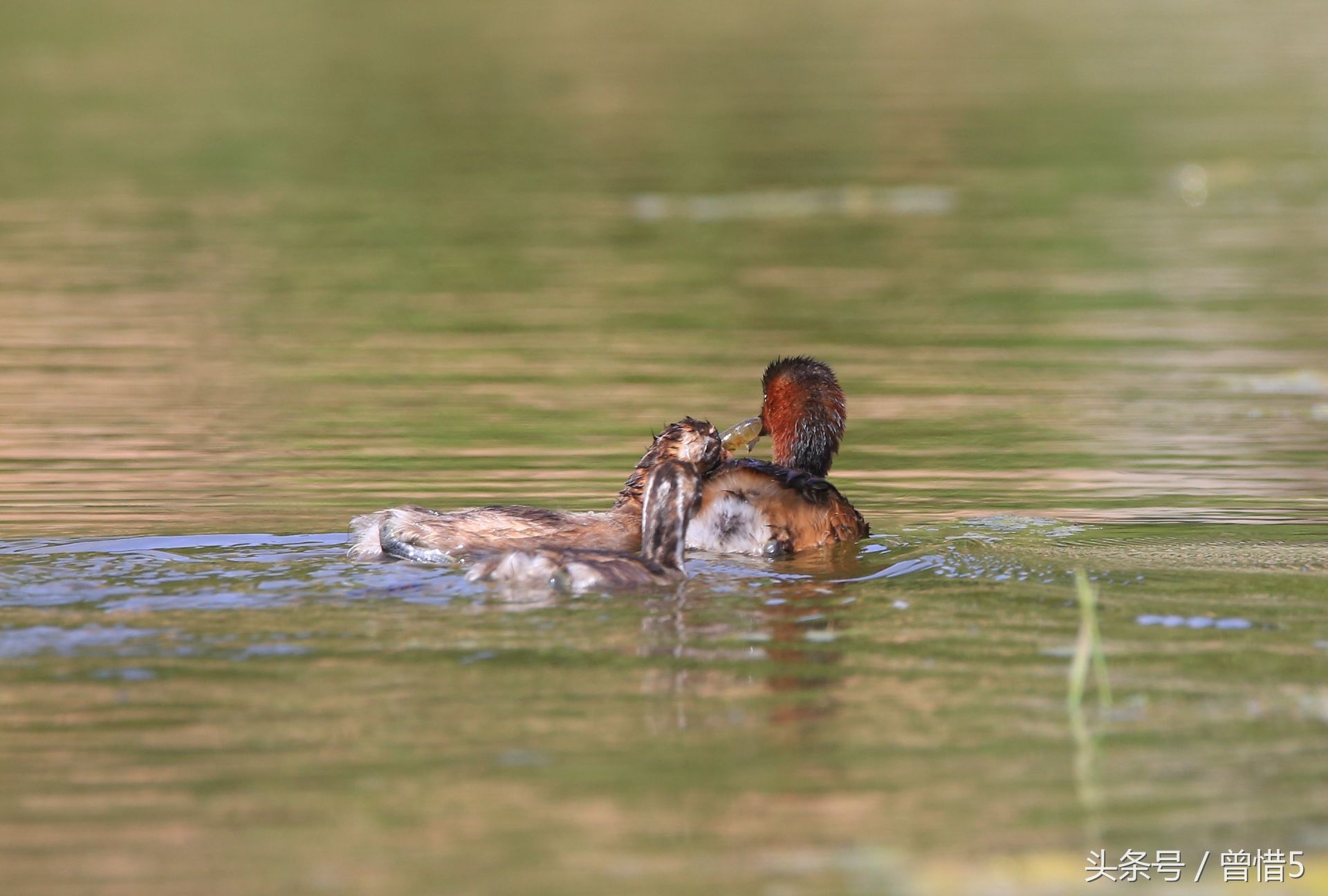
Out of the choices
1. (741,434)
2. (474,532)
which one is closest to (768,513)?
(741,434)

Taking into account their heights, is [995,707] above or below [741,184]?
below

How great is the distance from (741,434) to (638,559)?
172 cm

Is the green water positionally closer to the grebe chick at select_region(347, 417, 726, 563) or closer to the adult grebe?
the adult grebe

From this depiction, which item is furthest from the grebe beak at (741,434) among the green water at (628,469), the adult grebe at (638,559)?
the adult grebe at (638,559)

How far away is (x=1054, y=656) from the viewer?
21.5 ft

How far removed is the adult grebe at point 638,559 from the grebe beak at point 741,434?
3.71 feet

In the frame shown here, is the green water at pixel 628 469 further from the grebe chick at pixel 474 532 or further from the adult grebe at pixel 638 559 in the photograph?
the grebe chick at pixel 474 532

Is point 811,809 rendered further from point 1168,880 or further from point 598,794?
point 1168,880

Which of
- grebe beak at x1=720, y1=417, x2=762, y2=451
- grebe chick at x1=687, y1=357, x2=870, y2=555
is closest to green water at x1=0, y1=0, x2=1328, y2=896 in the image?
grebe chick at x1=687, y1=357, x2=870, y2=555

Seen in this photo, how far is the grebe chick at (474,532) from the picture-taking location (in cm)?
801

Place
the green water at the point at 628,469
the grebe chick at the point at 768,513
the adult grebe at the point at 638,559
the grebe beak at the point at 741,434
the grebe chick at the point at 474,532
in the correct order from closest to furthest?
the green water at the point at 628,469, the adult grebe at the point at 638,559, the grebe chick at the point at 474,532, the grebe chick at the point at 768,513, the grebe beak at the point at 741,434

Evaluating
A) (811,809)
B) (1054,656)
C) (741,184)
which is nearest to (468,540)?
(1054,656)

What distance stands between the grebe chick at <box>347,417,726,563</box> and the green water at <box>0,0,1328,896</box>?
0.28 metres

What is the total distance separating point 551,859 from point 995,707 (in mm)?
1698
